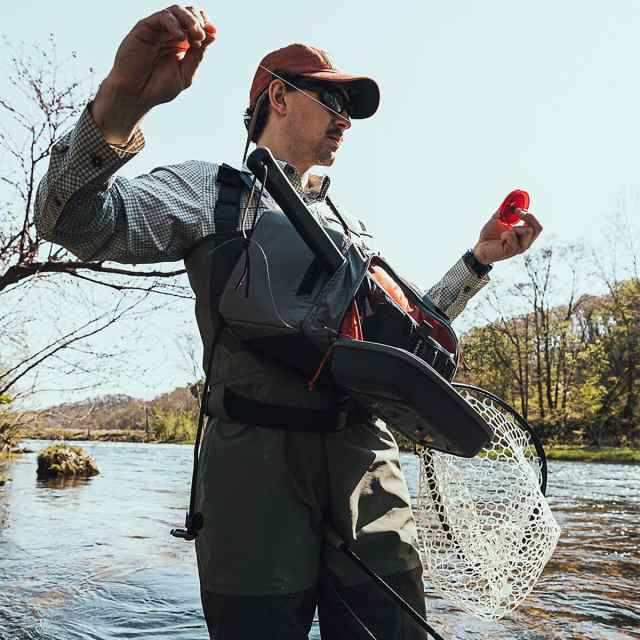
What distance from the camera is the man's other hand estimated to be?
2406 mm

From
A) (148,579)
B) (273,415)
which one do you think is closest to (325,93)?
(273,415)

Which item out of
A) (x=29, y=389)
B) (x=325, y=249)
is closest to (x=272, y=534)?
(x=325, y=249)

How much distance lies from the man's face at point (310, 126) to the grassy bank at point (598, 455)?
28789 millimetres

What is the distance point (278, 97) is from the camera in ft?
7.76

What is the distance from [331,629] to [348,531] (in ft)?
0.98

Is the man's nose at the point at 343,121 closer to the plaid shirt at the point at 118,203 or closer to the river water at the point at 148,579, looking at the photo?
the plaid shirt at the point at 118,203

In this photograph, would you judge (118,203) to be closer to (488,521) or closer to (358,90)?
(358,90)

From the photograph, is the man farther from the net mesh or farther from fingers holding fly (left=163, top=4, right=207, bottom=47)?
the net mesh

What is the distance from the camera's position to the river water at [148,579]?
15.3 feet

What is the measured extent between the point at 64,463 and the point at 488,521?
53.9 ft

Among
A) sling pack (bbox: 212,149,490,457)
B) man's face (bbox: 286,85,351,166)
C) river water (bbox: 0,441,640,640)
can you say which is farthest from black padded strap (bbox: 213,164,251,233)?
river water (bbox: 0,441,640,640)

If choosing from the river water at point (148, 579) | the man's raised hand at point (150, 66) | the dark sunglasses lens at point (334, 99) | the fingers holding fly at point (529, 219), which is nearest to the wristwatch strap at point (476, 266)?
A: the fingers holding fly at point (529, 219)

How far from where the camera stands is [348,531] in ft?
6.30

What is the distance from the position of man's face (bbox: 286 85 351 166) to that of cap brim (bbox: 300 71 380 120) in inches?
1.6
